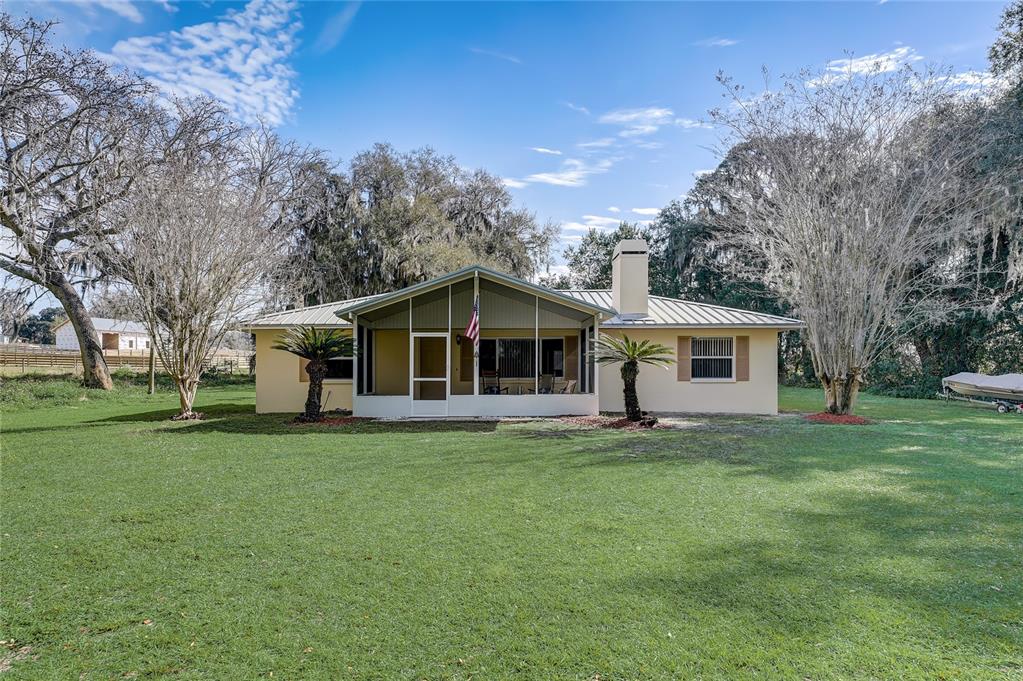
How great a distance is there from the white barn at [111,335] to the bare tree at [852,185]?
152 feet

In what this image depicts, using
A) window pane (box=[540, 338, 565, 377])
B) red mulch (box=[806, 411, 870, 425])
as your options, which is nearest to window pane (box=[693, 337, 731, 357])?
red mulch (box=[806, 411, 870, 425])

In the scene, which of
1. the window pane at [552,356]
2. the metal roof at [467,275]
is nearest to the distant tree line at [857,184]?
the metal roof at [467,275]

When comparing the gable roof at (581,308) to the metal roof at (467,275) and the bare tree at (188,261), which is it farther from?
the bare tree at (188,261)

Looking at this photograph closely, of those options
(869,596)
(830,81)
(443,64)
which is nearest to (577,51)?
(443,64)

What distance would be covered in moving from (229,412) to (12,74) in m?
11.2

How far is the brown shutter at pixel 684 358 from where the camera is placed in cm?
1532

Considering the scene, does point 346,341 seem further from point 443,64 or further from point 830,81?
point 830,81

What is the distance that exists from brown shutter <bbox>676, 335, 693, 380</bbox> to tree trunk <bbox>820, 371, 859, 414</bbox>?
3319 millimetres

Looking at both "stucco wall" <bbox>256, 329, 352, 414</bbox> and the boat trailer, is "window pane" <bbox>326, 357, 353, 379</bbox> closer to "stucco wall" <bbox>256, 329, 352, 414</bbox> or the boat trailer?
"stucco wall" <bbox>256, 329, 352, 414</bbox>

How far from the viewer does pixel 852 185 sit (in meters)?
13.0

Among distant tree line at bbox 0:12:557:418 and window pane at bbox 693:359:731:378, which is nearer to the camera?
distant tree line at bbox 0:12:557:418

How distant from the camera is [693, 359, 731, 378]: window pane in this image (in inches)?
603

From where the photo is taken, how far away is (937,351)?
2133 centimetres

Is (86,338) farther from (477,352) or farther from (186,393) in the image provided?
(477,352)
